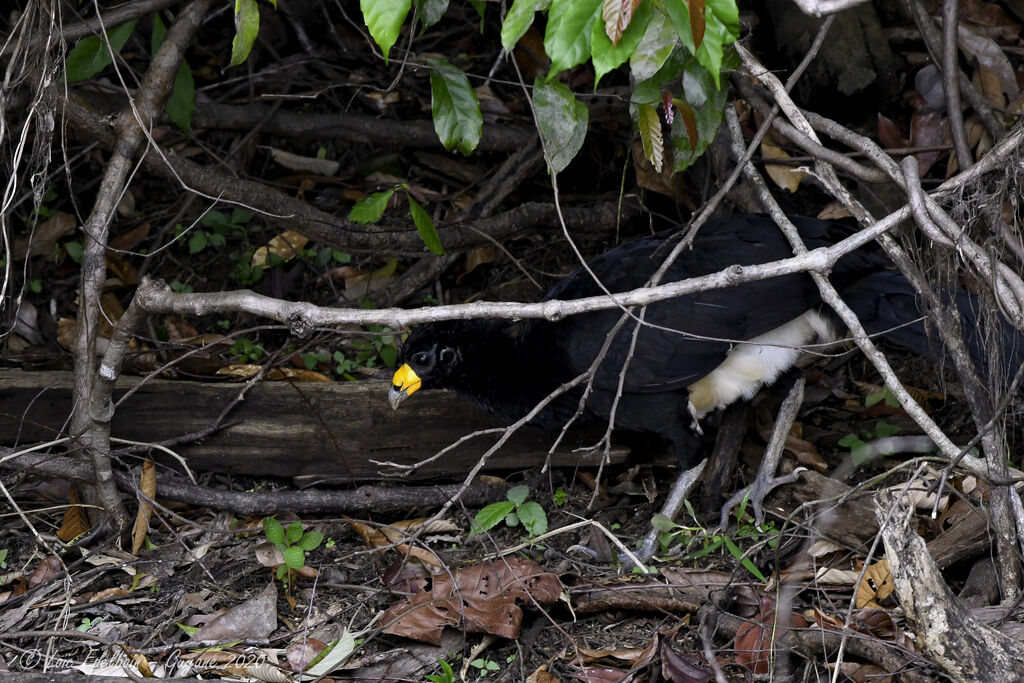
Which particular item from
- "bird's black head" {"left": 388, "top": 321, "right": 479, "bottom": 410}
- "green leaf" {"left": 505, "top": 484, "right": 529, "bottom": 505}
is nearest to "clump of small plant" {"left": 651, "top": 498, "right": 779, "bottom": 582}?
"green leaf" {"left": 505, "top": 484, "right": 529, "bottom": 505}

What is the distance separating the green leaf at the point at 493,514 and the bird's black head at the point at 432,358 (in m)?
0.59

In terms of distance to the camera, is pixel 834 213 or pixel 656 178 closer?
pixel 834 213

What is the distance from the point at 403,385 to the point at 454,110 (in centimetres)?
131

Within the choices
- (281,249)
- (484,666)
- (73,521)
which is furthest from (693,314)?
(73,521)

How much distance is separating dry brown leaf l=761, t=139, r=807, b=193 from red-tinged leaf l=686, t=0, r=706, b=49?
2.45 m

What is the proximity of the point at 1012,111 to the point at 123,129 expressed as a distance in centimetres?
362

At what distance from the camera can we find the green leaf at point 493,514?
149 inches

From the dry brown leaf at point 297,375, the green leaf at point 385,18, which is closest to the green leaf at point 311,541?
the dry brown leaf at point 297,375

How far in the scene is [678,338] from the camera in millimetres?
3824

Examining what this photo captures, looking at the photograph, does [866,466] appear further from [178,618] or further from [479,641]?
[178,618]

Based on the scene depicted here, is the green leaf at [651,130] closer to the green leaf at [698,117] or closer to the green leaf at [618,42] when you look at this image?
the green leaf at [698,117]

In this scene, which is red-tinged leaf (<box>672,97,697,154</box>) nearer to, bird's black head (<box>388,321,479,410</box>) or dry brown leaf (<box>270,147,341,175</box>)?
bird's black head (<box>388,321,479,410</box>)

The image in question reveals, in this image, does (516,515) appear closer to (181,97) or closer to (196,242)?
(181,97)

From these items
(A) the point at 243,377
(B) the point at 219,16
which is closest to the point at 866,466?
(A) the point at 243,377
